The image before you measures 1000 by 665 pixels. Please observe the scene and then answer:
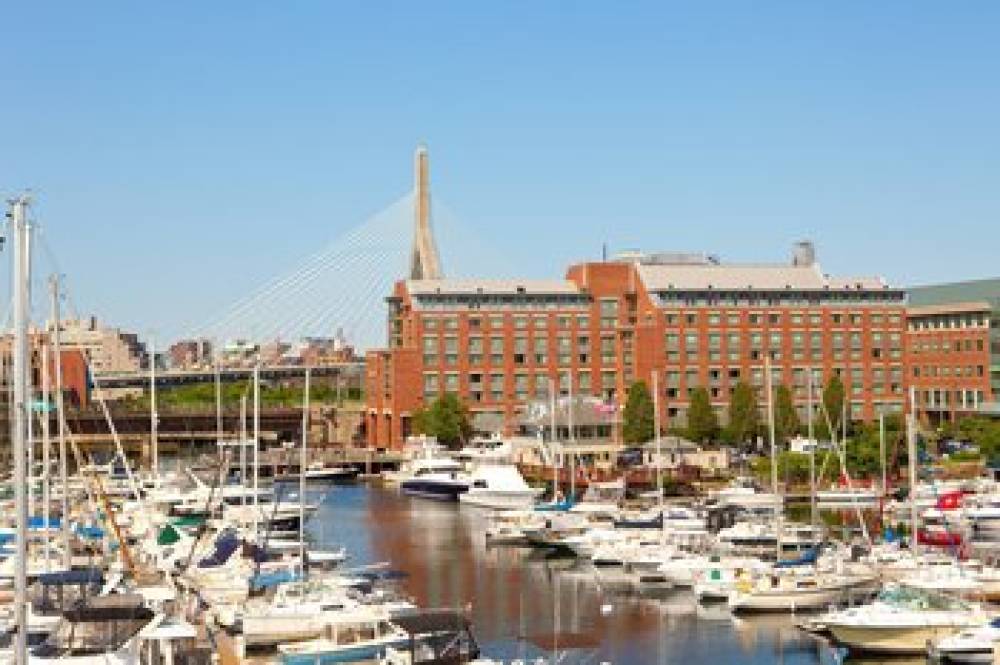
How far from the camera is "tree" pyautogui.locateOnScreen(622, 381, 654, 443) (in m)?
98.5

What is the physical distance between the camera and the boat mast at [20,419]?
19.9 metres

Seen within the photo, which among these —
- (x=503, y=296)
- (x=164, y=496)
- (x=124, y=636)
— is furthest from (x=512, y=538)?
(x=503, y=296)

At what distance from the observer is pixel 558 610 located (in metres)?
43.4

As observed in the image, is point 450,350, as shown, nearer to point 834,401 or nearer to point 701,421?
point 701,421

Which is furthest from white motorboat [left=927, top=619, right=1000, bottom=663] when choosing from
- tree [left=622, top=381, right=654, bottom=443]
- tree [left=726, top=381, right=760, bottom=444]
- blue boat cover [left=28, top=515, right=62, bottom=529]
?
tree [left=622, top=381, right=654, bottom=443]

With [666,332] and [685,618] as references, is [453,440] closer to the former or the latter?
[666,332]

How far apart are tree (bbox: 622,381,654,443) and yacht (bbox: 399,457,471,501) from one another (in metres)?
12.5

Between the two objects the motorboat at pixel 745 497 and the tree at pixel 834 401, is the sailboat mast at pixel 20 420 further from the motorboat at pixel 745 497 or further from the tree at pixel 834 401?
the tree at pixel 834 401

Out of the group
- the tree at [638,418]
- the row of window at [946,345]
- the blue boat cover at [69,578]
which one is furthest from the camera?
the row of window at [946,345]

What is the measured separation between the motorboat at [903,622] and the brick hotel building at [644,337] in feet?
233

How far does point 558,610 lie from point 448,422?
61.7 metres

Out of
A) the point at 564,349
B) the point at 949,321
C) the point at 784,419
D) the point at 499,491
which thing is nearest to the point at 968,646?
the point at 499,491

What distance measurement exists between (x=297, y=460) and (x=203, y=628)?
81.9 meters

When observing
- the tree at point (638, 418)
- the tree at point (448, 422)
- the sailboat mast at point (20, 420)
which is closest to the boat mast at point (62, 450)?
the sailboat mast at point (20, 420)
